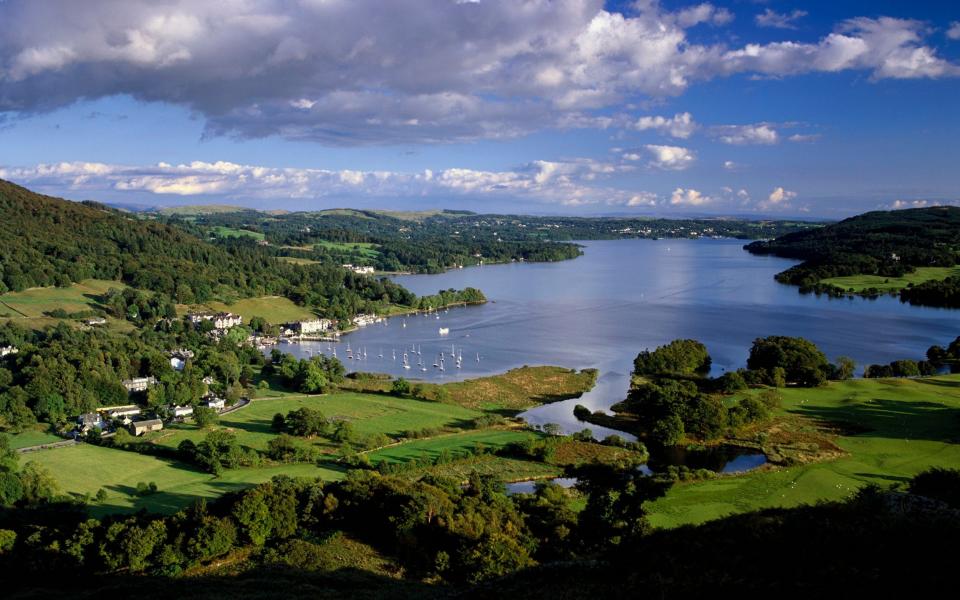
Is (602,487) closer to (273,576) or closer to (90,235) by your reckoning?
(273,576)

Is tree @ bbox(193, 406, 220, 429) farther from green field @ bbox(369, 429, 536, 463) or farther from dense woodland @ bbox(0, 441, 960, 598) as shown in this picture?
green field @ bbox(369, 429, 536, 463)

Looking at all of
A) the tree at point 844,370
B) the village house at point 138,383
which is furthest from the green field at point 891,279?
the village house at point 138,383

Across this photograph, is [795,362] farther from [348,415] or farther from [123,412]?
[123,412]

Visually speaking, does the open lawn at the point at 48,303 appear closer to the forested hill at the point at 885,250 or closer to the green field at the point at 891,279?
the forested hill at the point at 885,250

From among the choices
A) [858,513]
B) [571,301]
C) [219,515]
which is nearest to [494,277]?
[571,301]

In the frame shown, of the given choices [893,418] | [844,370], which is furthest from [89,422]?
[844,370]
